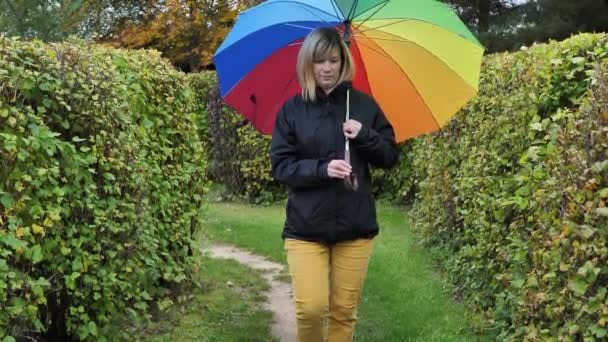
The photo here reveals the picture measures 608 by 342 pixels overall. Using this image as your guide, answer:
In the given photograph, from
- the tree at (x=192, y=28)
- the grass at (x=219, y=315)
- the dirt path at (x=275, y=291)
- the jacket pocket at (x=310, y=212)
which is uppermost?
the tree at (x=192, y=28)

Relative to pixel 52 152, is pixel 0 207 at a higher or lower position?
lower

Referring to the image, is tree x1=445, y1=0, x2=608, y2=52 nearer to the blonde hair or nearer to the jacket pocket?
the blonde hair

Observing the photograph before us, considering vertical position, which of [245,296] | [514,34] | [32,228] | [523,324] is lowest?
[245,296]

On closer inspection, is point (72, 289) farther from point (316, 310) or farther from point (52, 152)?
point (316, 310)

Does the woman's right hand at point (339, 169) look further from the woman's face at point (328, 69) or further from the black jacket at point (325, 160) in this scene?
the woman's face at point (328, 69)

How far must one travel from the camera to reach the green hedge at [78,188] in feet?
11.2

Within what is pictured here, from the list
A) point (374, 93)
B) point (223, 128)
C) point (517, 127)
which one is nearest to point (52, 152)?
point (374, 93)

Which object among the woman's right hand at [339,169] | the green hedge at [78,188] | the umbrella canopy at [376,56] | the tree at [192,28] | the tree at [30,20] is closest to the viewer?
the green hedge at [78,188]

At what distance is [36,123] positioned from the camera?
3572mm

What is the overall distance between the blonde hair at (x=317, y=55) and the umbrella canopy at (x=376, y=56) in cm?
27

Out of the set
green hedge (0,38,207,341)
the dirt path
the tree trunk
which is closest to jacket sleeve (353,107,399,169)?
green hedge (0,38,207,341)

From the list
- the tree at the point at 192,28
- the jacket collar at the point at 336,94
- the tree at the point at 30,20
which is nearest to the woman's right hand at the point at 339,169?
the jacket collar at the point at 336,94

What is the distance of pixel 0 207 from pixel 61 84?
0.86 metres

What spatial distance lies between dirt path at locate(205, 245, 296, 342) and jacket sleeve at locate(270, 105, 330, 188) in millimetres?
1951
